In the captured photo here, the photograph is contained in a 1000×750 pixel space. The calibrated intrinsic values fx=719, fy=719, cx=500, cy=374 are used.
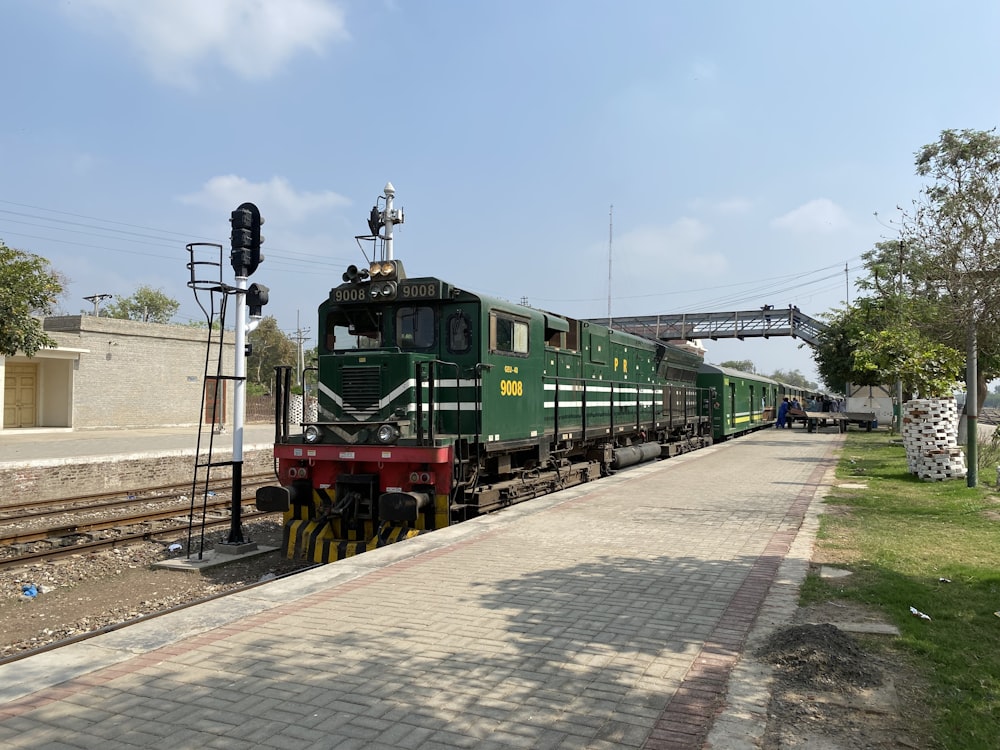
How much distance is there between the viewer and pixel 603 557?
25.1 ft

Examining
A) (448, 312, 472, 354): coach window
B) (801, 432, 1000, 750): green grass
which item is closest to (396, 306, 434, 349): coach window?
(448, 312, 472, 354): coach window

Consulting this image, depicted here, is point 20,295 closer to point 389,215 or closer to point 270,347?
point 389,215

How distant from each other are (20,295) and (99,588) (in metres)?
11.4

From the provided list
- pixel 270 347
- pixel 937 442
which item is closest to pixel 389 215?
pixel 937 442

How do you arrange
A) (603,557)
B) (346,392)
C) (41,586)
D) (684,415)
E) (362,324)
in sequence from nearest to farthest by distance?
(603,557) → (41,586) → (346,392) → (362,324) → (684,415)

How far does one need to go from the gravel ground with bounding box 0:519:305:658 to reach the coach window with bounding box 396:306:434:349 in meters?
3.35

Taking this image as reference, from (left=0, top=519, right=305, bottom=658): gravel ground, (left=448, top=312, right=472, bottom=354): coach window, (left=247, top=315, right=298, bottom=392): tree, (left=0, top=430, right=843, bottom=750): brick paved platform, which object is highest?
(left=247, top=315, right=298, bottom=392): tree

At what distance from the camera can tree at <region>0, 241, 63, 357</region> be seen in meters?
17.0

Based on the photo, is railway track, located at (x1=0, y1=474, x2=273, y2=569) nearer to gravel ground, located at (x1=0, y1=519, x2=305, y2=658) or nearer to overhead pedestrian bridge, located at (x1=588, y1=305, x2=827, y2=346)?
gravel ground, located at (x1=0, y1=519, x2=305, y2=658)

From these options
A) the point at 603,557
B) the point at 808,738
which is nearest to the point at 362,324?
the point at 603,557

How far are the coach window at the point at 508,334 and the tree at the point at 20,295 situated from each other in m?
13.3

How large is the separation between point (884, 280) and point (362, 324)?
29.5m

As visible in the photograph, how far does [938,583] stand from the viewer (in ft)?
21.5

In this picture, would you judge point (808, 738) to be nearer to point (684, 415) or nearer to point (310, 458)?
point (310, 458)
